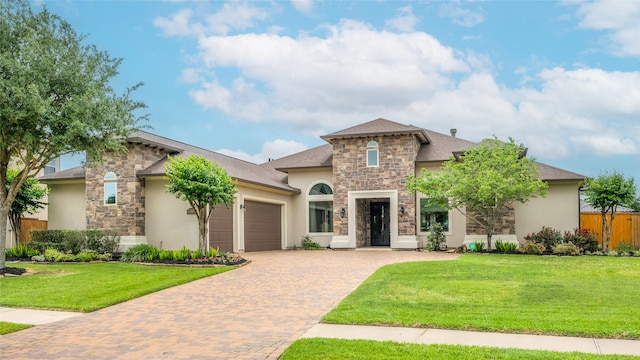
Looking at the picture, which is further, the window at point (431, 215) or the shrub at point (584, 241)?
the window at point (431, 215)

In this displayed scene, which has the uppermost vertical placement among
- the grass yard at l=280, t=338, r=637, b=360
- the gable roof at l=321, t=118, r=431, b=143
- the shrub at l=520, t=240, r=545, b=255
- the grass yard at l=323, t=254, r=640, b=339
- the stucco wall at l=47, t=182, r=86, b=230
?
the gable roof at l=321, t=118, r=431, b=143

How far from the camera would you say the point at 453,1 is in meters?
16.7

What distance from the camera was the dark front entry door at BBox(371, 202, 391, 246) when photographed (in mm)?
26339

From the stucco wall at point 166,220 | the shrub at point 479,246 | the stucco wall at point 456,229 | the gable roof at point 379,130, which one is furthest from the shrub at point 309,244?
the shrub at point 479,246

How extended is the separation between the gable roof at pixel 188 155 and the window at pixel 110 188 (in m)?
1.05

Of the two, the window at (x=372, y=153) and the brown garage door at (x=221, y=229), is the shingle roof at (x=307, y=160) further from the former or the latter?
the brown garage door at (x=221, y=229)

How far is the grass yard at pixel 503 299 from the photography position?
27.7ft

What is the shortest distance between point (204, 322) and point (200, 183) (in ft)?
27.2

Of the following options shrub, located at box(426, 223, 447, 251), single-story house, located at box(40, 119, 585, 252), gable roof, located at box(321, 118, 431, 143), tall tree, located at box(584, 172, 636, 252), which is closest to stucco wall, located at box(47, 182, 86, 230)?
single-story house, located at box(40, 119, 585, 252)

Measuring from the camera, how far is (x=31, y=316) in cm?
1022

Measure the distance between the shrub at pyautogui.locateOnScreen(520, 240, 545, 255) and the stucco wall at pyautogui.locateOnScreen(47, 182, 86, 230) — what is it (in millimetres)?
17569

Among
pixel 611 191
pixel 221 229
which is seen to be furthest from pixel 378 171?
pixel 611 191

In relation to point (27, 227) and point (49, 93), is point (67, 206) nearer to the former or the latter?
point (27, 227)

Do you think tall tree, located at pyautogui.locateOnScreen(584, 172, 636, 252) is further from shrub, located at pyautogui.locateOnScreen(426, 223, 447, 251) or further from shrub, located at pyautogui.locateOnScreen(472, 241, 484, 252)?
shrub, located at pyautogui.locateOnScreen(426, 223, 447, 251)
